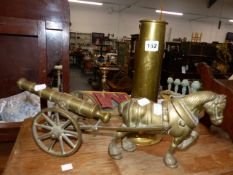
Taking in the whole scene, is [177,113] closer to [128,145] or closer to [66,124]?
[128,145]

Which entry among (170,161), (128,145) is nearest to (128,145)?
(128,145)

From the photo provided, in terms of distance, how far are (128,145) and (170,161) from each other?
6.1 inches

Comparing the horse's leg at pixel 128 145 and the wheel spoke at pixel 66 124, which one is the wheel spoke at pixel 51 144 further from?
the horse's leg at pixel 128 145

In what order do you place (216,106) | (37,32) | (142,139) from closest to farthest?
(216,106) → (142,139) → (37,32)

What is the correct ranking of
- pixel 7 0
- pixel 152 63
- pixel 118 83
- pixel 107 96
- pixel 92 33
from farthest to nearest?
1. pixel 92 33
2. pixel 118 83
3. pixel 107 96
4. pixel 7 0
5. pixel 152 63

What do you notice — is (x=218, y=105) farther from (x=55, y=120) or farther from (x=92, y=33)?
(x=92, y=33)

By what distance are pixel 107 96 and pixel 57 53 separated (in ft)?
1.25

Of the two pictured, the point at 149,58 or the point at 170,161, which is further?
the point at 149,58

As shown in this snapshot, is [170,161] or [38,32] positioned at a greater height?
[38,32]

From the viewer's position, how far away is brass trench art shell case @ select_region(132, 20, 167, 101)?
0.74 meters

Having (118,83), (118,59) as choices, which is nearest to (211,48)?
(118,59)

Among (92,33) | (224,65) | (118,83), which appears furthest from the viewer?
(92,33)

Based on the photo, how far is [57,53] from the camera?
3.43 feet

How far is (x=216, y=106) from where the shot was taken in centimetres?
57
